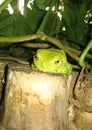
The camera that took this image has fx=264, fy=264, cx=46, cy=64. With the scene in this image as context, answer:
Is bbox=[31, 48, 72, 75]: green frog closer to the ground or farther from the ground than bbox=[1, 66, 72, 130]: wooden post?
farther from the ground

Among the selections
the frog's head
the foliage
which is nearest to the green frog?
the frog's head

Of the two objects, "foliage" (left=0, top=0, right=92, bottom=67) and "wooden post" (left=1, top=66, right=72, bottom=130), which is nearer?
"wooden post" (left=1, top=66, right=72, bottom=130)

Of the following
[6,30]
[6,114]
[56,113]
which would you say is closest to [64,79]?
[56,113]

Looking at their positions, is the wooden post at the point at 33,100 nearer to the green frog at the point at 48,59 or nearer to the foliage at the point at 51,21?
the green frog at the point at 48,59

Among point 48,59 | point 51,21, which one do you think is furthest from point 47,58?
point 51,21

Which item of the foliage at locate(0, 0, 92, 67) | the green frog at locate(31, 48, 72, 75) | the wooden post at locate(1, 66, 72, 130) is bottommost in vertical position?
the wooden post at locate(1, 66, 72, 130)

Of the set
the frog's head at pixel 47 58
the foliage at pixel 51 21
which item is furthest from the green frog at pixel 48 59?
the foliage at pixel 51 21

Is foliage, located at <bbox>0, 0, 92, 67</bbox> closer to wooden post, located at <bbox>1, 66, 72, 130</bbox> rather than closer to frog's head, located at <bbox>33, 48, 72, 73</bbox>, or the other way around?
frog's head, located at <bbox>33, 48, 72, 73</bbox>

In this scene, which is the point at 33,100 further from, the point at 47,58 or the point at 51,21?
the point at 51,21
